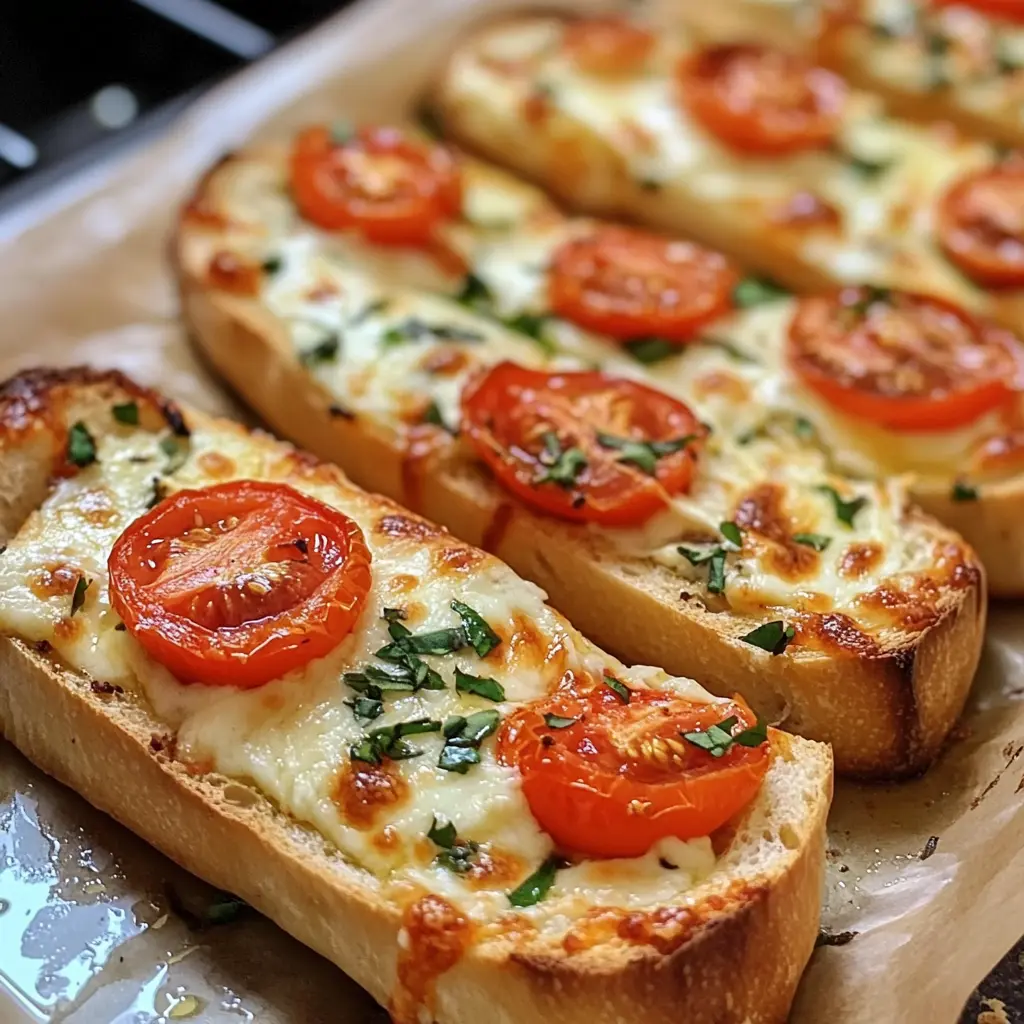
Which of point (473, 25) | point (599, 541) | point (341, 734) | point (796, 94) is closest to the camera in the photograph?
point (341, 734)

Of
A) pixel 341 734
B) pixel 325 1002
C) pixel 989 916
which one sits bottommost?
pixel 325 1002

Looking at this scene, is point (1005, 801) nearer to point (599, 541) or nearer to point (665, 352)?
point (599, 541)

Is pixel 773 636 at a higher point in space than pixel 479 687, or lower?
lower

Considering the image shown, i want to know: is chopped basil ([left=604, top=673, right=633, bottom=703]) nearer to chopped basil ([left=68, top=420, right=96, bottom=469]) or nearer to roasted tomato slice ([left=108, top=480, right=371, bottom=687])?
roasted tomato slice ([left=108, top=480, right=371, bottom=687])

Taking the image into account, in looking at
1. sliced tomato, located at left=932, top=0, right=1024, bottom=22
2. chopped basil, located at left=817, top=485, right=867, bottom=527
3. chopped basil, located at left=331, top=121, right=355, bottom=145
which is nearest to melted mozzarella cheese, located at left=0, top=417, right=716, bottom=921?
chopped basil, located at left=817, top=485, right=867, bottom=527

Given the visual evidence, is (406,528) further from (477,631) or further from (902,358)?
(902,358)

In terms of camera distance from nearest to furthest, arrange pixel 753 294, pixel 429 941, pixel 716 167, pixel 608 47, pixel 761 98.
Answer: pixel 429 941 < pixel 753 294 < pixel 716 167 < pixel 761 98 < pixel 608 47

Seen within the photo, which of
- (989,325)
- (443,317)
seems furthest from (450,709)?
(989,325)

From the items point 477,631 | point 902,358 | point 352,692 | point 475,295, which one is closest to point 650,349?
point 475,295
